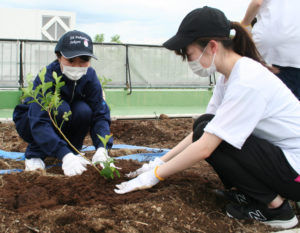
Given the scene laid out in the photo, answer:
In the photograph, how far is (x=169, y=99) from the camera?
7633 millimetres

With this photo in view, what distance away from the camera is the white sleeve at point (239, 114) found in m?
1.65

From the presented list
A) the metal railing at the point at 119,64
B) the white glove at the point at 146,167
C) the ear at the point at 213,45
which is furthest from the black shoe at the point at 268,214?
the metal railing at the point at 119,64

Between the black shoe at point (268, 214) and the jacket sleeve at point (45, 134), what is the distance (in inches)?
49.6

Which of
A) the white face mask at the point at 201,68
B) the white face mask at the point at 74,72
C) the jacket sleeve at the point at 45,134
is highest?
the white face mask at the point at 201,68

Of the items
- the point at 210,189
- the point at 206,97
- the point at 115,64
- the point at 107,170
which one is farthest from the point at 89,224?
the point at 206,97

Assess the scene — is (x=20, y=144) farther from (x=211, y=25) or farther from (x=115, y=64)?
(x=115, y=64)

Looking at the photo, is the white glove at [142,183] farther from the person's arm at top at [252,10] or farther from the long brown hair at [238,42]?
the person's arm at top at [252,10]

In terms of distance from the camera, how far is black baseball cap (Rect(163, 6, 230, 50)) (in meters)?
1.75

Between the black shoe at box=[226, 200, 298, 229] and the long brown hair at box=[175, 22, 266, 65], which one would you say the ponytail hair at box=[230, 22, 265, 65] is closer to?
the long brown hair at box=[175, 22, 266, 65]

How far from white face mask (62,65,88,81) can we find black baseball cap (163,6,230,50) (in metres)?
0.94

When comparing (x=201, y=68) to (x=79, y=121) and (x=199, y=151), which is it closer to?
(x=199, y=151)

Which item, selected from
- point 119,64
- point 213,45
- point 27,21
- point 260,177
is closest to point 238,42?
point 213,45

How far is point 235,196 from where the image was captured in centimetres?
202

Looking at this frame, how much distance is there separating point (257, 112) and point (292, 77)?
1.17m
